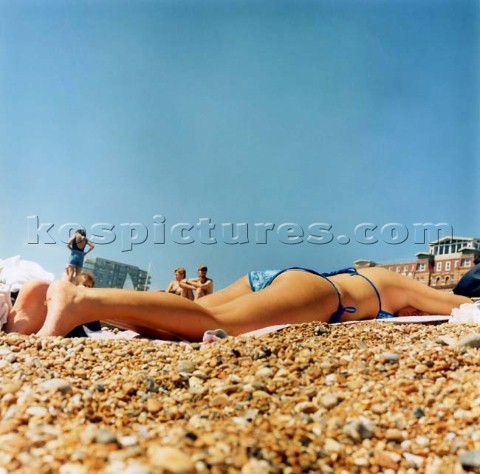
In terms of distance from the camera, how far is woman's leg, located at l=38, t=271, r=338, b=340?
2.64m

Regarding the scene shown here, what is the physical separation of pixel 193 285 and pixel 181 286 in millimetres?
213

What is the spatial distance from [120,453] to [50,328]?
1.67 meters

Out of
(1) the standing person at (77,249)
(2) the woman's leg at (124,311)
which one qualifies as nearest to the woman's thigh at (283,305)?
(2) the woman's leg at (124,311)

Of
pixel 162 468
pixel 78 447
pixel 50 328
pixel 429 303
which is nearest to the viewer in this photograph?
pixel 162 468

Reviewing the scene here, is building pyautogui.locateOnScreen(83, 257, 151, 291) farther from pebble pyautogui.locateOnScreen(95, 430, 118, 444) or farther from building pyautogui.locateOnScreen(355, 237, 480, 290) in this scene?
pebble pyautogui.locateOnScreen(95, 430, 118, 444)

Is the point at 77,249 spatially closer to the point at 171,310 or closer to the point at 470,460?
the point at 171,310

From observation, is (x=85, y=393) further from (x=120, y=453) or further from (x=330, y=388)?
(x=330, y=388)

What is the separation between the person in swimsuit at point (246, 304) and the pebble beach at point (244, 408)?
0.36 meters

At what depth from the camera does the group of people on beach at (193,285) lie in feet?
28.1

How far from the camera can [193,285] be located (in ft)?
28.3

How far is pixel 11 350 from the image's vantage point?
7.43 ft

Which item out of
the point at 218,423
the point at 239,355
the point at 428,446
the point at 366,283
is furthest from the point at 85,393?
the point at 366,283

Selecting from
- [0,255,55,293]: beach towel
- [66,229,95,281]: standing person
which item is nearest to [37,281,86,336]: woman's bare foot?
[0,255,55,293]: beach towel

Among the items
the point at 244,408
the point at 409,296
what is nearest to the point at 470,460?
the point at 244,408
